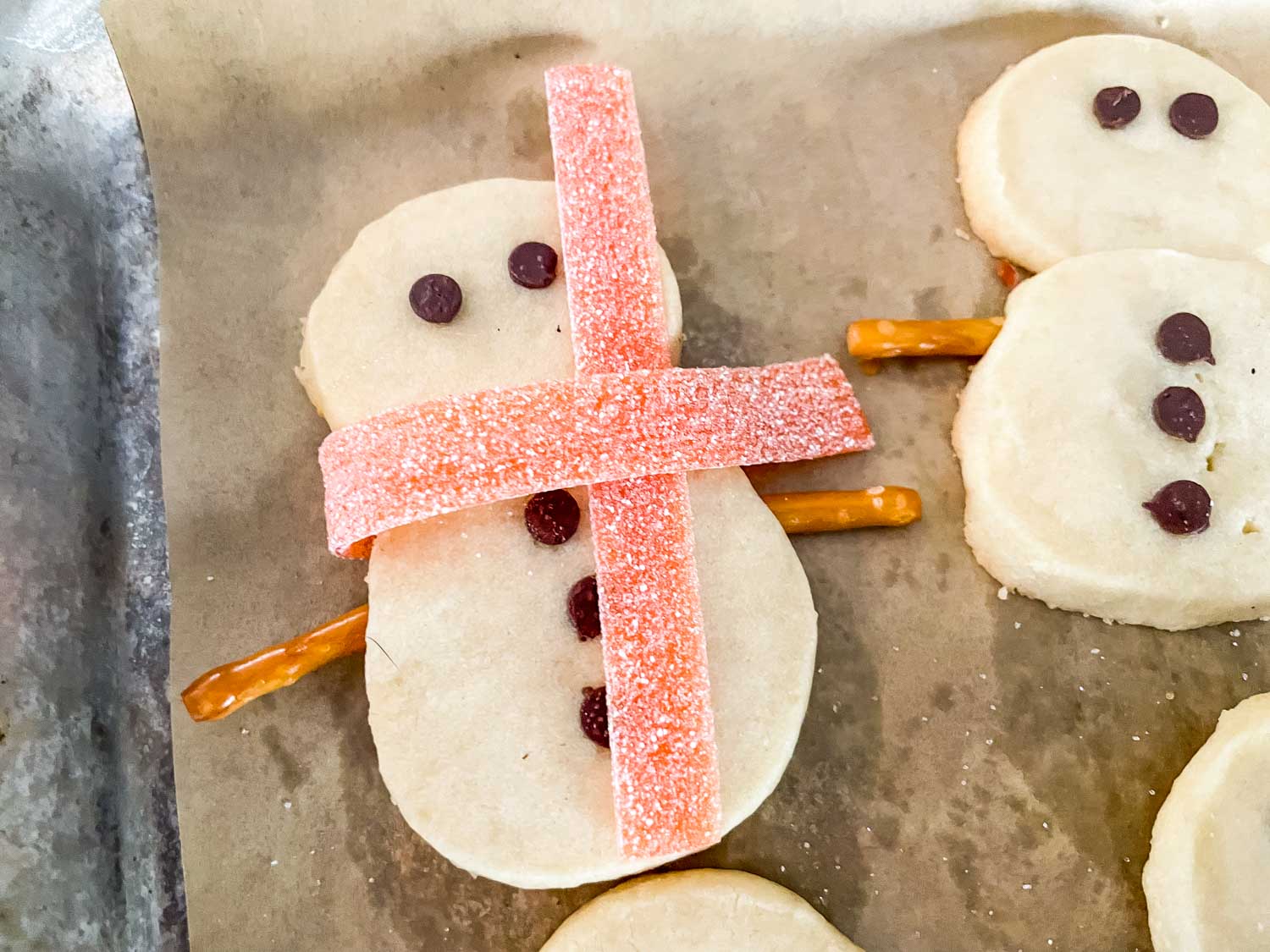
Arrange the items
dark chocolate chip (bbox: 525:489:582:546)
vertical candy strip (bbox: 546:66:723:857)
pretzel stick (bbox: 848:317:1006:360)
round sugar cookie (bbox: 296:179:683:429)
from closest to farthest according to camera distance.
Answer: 1. vertical candy strip (bbox: 546:66:723:857)
2. dark chocolate chip (bbox: 525:489:582:546)
3. round sugar cookie (bbox: 296:179:683:429)
4. pretzel stick (bbox: 848:317:1006:360)

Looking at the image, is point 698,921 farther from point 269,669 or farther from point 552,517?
point 269,669

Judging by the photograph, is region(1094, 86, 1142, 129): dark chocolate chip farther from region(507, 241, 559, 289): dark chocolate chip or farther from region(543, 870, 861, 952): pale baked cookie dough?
region(543, 870, 861, 952): pale baked cookie dough

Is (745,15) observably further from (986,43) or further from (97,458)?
(97,458)

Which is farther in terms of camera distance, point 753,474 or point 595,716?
point 753,474

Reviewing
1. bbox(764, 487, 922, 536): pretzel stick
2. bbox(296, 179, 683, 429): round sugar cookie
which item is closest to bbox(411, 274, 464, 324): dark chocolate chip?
bbox(296, 179, 683, 429): round sugar cookie

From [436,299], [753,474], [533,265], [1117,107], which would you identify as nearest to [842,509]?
[753,474]

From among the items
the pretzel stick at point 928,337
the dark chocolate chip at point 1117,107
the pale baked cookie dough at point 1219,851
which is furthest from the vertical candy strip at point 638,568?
the dark chocolate chip at point 1117,107
